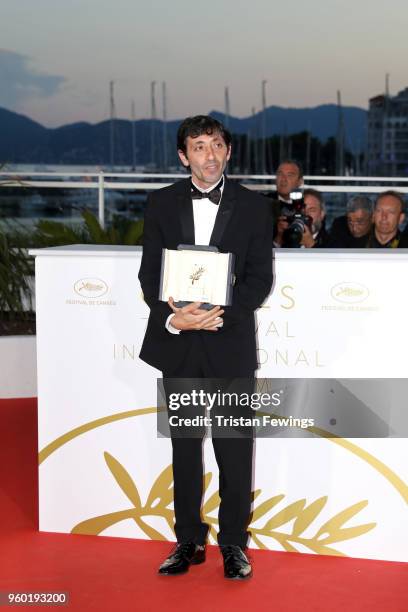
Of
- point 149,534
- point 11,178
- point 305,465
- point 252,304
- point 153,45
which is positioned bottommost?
point 149,534

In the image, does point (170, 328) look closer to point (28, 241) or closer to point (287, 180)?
point (287, 180)

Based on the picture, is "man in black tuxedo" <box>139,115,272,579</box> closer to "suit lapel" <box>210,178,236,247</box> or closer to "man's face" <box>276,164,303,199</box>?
"suit lapel" <box>210,178,236,247</box>

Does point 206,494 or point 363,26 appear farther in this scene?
point 363,26

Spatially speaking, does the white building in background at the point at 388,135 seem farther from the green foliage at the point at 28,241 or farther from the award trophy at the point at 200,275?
the award trophy at the point at 200,275

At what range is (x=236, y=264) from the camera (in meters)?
3.08

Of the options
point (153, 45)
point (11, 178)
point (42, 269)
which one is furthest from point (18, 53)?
point (42, 269)

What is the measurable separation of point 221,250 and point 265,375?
0.55m

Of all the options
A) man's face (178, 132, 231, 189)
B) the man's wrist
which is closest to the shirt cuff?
the man's wrist

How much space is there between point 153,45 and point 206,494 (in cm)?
1869

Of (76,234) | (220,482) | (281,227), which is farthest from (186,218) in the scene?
(76,234)

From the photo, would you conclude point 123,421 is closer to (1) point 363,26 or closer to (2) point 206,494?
(2) point 206,494

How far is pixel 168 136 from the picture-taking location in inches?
872

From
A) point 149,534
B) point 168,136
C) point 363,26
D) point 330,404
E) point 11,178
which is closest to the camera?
point 330,404

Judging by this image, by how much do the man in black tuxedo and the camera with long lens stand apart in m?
1.08
